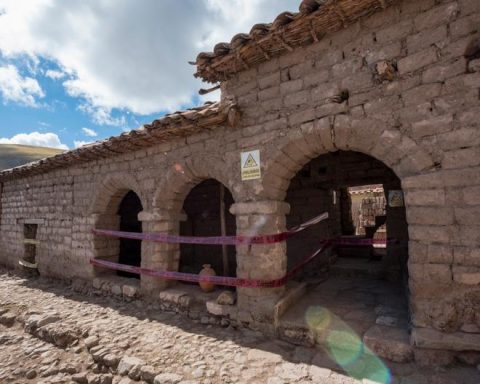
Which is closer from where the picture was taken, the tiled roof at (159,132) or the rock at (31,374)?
the rock at (31,374)

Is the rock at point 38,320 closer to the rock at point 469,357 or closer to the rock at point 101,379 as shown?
the rock at point 101,379

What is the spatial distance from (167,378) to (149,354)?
0.63 m

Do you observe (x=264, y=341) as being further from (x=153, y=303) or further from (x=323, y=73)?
(x=323, y=73)

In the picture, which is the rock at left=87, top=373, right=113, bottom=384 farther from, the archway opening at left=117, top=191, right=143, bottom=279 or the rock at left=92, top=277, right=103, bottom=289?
the archway opening at left=117, top=191, right=143, bottom=279

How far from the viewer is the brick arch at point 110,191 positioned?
589 centimetres

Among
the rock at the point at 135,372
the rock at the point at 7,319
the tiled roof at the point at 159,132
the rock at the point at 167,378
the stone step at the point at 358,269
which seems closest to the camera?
the rock at the point at 167,378

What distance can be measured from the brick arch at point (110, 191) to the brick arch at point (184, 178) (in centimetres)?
93

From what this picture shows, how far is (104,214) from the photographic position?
652 cm

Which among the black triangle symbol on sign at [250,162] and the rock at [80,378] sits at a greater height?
the black triangle symbol on sign at [250,162]

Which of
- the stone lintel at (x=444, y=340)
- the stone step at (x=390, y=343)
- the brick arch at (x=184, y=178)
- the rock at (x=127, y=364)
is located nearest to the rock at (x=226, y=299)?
the rock at (x=127, y=364)

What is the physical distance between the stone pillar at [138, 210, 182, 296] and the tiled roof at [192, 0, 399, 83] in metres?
2.56

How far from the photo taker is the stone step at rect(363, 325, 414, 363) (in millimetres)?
2826

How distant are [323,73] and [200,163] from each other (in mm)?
2242

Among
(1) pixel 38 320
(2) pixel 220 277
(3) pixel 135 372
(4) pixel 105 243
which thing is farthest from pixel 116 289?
(3) pixel 135 372
